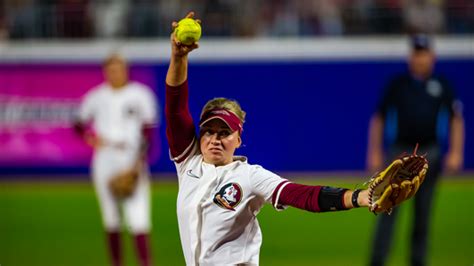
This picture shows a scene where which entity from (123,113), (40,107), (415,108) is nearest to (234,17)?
(40,107)

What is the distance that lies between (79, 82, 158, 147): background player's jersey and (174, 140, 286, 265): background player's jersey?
16.2 feet

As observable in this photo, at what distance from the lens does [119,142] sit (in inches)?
393

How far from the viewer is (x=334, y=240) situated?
11625 millimetres

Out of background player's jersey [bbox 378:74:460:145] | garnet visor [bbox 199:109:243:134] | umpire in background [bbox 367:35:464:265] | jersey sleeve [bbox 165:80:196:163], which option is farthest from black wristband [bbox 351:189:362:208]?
background player's jersey [bbox 378:74:460:145]

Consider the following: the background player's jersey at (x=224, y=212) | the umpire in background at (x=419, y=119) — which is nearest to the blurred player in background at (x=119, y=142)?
the umpire in background at (x=419, y=119)

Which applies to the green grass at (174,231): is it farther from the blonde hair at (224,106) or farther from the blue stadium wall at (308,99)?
the blonde hair at (224,106)

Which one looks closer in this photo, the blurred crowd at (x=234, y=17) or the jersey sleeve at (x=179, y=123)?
the jersey sleeve at (x=179, y=123)

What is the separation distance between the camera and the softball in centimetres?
484

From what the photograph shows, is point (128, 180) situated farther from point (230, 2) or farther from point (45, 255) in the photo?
point (230, 2)

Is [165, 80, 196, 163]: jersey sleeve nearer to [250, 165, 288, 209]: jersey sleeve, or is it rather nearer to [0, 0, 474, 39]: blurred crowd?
[250, 165, 288, 209]: jersey sleeve

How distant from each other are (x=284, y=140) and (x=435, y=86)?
246 inches

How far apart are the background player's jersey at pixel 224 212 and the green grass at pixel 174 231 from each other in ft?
16.7

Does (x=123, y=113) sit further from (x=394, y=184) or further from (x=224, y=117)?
(x=394, y=184)

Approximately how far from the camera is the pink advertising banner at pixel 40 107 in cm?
1488
